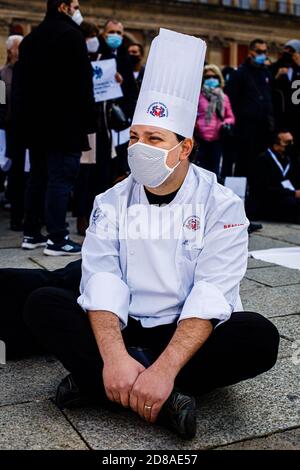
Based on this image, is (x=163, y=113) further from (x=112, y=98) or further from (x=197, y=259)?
(x=112, y=98)

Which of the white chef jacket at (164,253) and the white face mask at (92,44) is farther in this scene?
the white face mask at (92,44)

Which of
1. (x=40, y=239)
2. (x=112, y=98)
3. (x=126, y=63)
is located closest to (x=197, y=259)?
(x=40, y=239)

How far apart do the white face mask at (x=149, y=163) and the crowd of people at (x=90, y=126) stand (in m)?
0.39

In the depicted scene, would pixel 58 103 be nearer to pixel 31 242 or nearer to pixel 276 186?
pixel 31 242

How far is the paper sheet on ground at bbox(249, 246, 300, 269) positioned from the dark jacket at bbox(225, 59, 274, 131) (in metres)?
2.86

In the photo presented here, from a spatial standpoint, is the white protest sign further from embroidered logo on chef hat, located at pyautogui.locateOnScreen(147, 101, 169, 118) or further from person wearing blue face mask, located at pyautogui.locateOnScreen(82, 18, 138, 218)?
embroidered logo on chef hat, located at pyautogui.locateOnScreen(147, 101, 169, 118)

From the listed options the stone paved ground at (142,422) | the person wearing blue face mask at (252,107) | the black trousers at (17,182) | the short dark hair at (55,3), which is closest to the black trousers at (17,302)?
the stone paved ground at (142,422)

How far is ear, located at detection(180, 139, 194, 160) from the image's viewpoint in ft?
8.68

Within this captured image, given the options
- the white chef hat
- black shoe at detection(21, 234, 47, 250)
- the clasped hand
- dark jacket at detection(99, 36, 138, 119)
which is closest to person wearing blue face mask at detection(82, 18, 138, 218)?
dark jacket at detection(99, 36, 138, 119)

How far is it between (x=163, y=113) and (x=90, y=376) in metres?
0.97

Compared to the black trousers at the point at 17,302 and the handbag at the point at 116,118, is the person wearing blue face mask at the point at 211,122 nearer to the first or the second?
the handbag at the point at 116,118

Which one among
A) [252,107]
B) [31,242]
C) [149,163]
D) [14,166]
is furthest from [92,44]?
[149,163]

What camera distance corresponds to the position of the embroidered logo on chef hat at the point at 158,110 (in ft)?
8.48

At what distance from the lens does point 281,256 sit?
5367 mm
